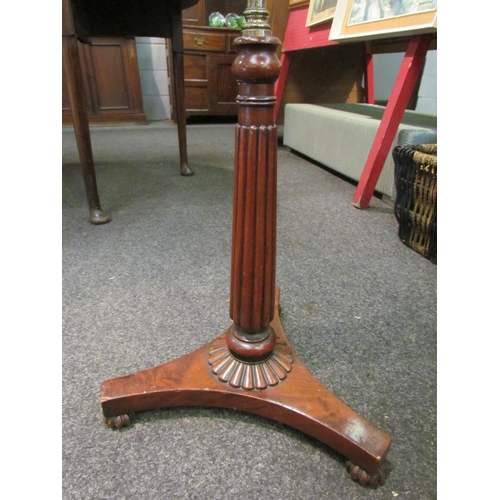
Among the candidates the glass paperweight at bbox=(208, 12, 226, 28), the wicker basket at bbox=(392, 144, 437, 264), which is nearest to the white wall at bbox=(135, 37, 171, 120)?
the glass paperweight at bbox=(208, 12, 226, 28)

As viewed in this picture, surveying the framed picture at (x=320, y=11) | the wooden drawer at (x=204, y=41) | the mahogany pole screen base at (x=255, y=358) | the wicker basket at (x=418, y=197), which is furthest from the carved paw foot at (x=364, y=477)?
the wooden drawer at (x=204, y=41)

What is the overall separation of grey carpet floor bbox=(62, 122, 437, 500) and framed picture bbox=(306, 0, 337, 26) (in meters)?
0.72

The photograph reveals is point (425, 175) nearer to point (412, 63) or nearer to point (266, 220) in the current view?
point (412, 63)

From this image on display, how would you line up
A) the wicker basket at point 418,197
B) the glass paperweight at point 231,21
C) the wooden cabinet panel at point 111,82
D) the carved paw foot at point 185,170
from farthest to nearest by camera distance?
the glass paperweight at point 231,21, the wooden cabinet panel at point 111,82, the carved paw foot at point 185,170, the wicker basket at point 418,197

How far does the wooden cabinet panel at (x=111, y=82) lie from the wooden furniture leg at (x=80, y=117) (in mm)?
1770

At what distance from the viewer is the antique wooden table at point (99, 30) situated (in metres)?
0.97

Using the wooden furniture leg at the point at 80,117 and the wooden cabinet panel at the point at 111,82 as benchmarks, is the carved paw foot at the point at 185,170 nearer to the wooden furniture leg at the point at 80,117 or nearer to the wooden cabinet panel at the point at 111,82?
the wooden furniture leg at the point at 80,117

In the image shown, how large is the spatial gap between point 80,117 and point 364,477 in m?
1.02

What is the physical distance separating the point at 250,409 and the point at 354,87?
2.17m

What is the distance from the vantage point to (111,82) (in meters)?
2.75

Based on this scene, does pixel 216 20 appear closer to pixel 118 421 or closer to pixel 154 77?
pixel 154 77

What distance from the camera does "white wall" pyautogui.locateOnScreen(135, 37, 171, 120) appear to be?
299cm

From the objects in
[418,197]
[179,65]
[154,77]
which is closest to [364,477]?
[418,197]

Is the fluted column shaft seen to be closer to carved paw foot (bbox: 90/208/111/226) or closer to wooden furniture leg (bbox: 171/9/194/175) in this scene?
carved paw foot (bbox: 90/208/111/226)
